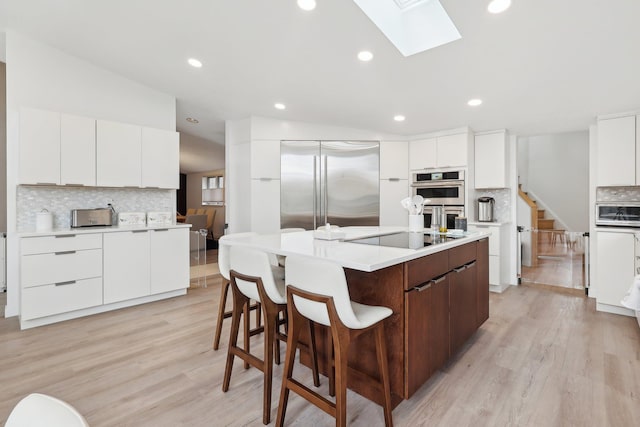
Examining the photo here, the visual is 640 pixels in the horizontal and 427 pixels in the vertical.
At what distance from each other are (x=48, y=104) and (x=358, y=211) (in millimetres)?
4019

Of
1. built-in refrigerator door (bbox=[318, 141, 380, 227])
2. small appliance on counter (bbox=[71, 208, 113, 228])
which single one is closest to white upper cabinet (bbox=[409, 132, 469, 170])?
built-in refrigerator door (bbox=[318, 141, 380, 227])

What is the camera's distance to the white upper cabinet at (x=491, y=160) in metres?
4.28

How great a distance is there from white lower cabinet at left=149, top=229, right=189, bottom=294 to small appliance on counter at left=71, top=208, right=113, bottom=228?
0.53 meters

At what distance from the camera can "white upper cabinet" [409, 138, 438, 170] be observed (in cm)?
455

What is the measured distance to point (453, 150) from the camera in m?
4.38

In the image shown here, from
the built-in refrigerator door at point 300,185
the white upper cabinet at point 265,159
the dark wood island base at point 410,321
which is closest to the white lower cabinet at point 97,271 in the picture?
the white upper cabinet at point 265,159

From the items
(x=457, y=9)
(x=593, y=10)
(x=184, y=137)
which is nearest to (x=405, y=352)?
(x=457, y=9)

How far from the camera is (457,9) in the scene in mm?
1987

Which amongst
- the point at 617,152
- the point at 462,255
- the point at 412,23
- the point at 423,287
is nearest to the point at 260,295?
the point at 423,287

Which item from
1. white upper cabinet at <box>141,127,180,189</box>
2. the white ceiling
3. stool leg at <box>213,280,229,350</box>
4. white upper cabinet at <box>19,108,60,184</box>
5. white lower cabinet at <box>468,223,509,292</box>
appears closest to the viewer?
the white ceiling

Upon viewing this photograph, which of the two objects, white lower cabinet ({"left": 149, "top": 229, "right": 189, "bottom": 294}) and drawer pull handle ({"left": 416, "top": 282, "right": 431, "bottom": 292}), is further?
white lower cabinet ({"left": 149, "top": 229, "right": 189, "bottom": 294})

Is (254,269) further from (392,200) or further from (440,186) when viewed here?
(440,186)

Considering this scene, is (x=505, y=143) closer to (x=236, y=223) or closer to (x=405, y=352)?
(x=405, y=352)

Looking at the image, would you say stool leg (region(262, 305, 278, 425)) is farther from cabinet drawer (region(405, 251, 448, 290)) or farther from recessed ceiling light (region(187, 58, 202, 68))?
recessed ceiling light (region(187, 58, 202, 68))
